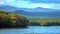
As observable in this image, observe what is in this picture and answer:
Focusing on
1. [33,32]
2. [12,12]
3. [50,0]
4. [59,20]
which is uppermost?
[50,0]

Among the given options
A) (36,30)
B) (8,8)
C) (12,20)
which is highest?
(8,8)

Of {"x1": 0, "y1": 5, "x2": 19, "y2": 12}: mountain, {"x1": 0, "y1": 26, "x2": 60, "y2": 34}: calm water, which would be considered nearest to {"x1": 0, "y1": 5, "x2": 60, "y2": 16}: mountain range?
{"x1": 0, "y1": 5, "x2": 19, "y2": 12}: mountain

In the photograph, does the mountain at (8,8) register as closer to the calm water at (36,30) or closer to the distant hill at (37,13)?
the distant hill at (37,13)

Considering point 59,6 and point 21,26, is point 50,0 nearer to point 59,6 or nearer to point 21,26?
point 59,6

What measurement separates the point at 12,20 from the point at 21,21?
0.09 meters

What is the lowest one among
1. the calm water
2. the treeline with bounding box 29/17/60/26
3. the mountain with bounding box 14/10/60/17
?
the calm water

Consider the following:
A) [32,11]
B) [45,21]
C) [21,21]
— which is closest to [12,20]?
[21,21]

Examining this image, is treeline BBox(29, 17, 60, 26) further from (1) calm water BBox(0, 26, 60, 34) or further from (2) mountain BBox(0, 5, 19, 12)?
(2) mountain BBox(0, 5, 19, 12)

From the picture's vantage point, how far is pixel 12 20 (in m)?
1.10

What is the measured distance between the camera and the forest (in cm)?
110

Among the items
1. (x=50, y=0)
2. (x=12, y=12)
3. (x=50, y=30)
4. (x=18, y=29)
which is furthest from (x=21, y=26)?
(x=50, y=0)

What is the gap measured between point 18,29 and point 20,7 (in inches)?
8.6

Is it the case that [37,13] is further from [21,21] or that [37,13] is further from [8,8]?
[8,8]

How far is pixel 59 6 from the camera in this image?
1.12m
